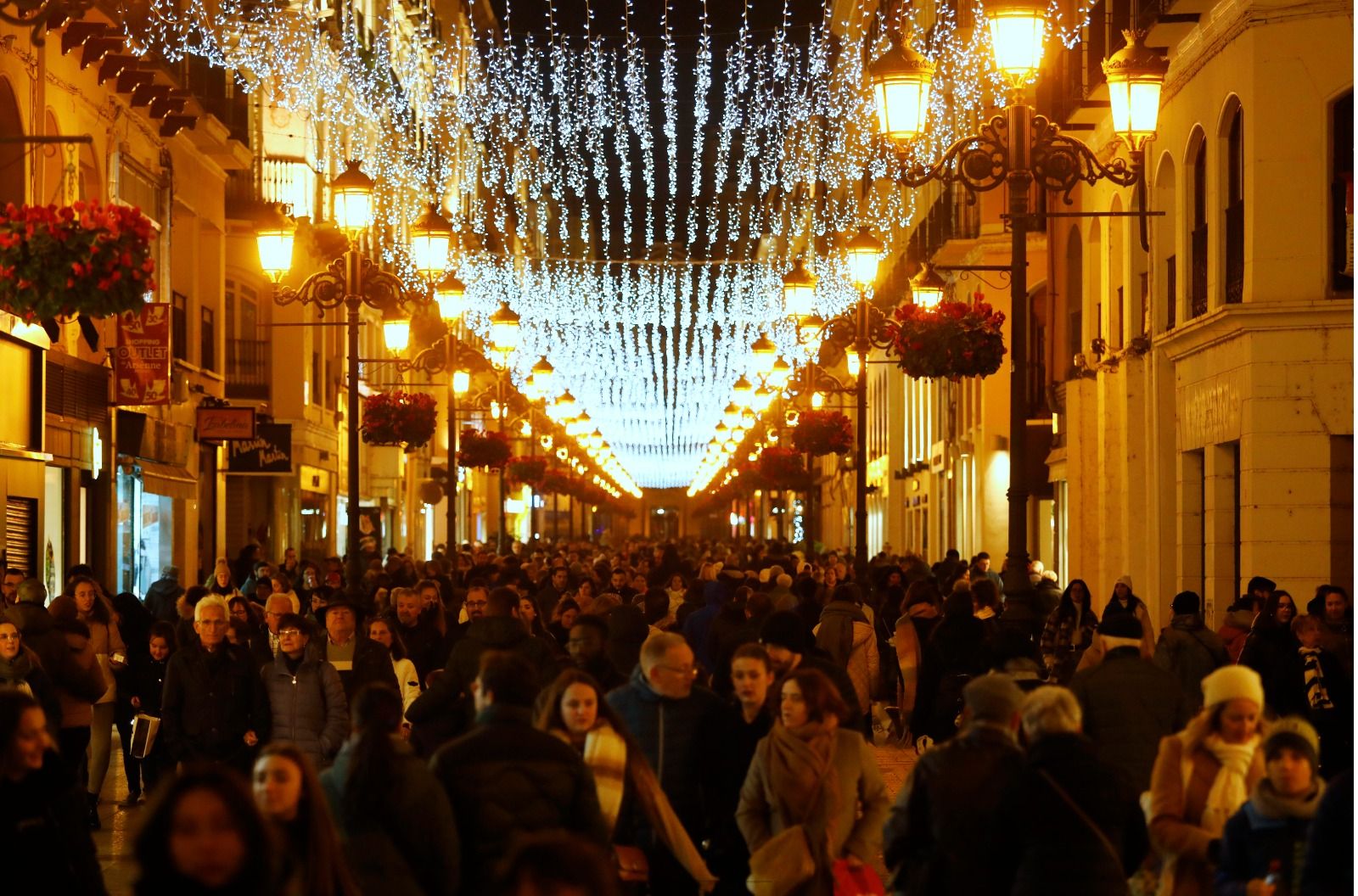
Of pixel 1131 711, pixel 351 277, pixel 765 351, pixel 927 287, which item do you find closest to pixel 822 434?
pixel 765 351

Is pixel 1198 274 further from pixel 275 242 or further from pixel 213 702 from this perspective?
pixel 213 702

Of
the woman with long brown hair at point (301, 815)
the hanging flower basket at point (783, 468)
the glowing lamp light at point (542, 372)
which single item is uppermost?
the glowing lamp light at point (542, 372)

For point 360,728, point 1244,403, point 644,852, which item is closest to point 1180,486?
point 1244,403

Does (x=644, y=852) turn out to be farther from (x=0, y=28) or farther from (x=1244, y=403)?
(x=0, y=28)

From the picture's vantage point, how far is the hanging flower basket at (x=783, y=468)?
48.7 m

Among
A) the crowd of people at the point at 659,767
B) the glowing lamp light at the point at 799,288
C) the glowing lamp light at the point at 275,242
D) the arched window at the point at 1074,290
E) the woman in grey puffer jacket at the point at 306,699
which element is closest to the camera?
the crowd of people at the point at 659,767

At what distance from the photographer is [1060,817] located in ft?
23.9

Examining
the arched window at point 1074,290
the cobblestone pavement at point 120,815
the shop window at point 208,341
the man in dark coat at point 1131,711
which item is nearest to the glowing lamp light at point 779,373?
the arched window at point 1074,290

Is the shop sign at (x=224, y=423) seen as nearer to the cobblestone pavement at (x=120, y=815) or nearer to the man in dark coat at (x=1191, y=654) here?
the cobblestone pavement at (x=120, y=815)

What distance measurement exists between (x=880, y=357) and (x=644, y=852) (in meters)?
53.1

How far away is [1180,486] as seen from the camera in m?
25.4

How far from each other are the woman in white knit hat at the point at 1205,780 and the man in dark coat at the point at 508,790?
2.03 m

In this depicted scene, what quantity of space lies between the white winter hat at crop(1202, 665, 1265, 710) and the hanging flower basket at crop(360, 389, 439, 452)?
2603cm

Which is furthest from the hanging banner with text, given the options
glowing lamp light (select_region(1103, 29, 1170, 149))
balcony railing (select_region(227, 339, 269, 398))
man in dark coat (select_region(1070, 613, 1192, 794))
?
man in dark coat (select_region(1070, 613, 1192, 794))
